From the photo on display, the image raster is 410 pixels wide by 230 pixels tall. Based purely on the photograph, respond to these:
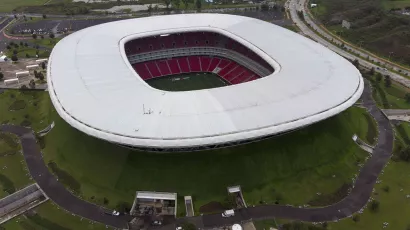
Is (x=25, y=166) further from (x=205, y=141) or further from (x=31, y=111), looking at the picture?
(x=205, y=141)

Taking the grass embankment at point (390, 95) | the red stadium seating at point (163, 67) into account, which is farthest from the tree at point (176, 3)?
the grass embankment at point (390, 95)

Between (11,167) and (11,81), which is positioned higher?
(11,81)

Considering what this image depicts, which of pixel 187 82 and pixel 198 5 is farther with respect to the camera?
pixel 198 5

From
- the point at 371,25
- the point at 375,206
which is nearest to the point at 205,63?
the point at 375,206

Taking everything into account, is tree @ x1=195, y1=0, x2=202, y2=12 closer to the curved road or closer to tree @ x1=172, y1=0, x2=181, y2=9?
tree @ x1=172, y1=0, x2=181, y2=9

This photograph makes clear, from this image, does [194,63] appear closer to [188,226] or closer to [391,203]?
[188,226]

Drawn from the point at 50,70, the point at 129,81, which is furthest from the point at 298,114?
the point at 50,70

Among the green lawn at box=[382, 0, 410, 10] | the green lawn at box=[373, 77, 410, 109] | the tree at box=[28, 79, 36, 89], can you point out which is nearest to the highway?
the green lawn at box=[373, 77, 410, 109]
